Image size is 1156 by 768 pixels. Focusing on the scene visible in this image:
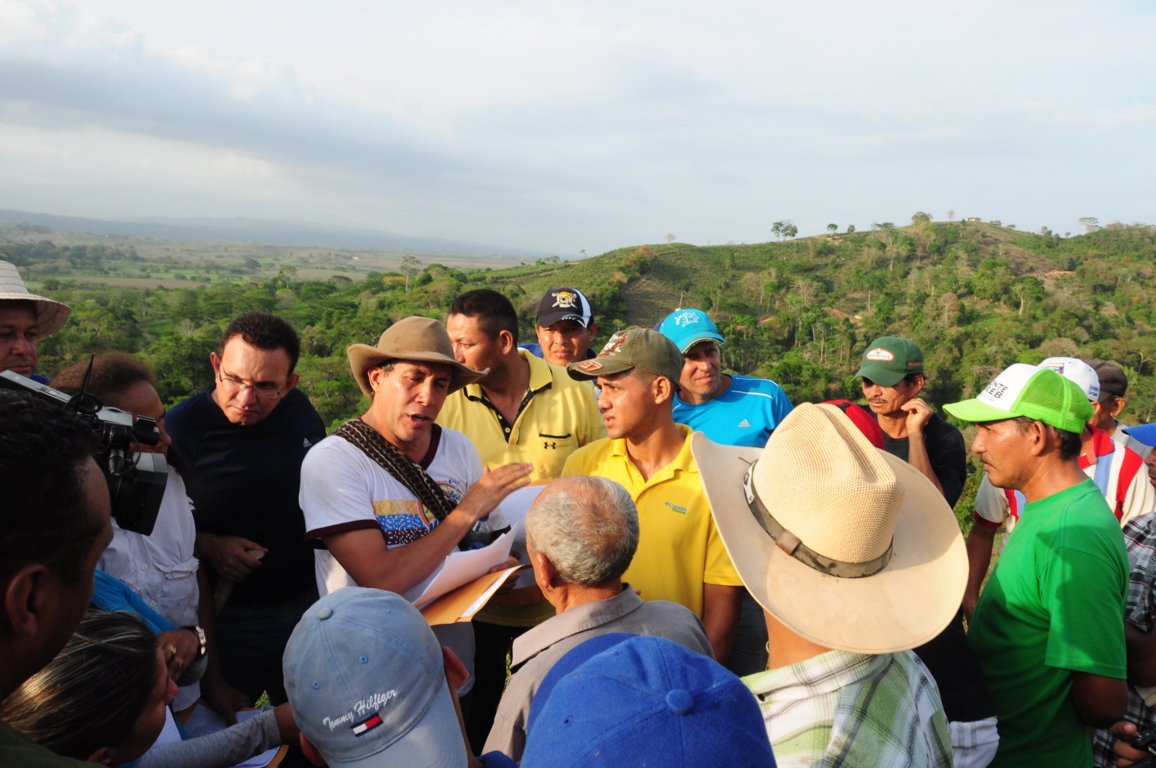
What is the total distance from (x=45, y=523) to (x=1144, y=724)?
11.4ft

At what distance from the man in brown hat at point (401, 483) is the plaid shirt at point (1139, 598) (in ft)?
7.39

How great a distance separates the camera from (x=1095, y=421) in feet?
14.1

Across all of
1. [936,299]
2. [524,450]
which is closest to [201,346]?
[524,450]

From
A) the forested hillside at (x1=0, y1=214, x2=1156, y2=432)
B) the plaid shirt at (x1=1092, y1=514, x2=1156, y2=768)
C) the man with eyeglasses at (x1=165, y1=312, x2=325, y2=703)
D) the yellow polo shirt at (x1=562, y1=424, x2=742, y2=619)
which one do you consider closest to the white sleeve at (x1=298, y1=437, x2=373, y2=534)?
the man with eyeglasses at (x1=165, y1=312, x2=325, y2=703)

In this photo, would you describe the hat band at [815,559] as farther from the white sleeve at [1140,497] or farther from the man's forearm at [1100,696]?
the white sleeve at [1140,497]

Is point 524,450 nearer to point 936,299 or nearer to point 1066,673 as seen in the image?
point 1066,673

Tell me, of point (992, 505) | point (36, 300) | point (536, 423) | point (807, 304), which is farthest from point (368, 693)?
point (807, 304)

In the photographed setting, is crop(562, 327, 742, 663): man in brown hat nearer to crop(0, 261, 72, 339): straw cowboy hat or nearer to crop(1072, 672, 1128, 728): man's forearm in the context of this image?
crop(1072, 672, 1128, 728): man's forearm

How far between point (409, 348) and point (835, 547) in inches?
70.5

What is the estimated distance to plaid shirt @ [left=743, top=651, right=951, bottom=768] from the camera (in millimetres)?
1483

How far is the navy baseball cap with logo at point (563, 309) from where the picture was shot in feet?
15.3

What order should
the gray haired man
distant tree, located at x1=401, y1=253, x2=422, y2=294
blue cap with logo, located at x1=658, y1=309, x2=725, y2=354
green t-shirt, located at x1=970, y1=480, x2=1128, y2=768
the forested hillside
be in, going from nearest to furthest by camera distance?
1. the gray haired man
2. green t-shirt, located at x1=970, y1=480, x2=1128, y2=768
3. blue cap with logo, located at x1=658, y1=309, x2=725, y2=354
4. the forested hillside
5. distant tree, located at x1=401, y1=253, x2=422, y2=294

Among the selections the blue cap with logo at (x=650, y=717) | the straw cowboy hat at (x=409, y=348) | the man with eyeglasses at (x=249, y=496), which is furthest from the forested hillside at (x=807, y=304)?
the blue cap with logo at (x=650, y=717)

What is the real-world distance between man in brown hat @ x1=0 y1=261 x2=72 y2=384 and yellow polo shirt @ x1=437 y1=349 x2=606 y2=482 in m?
1.85
